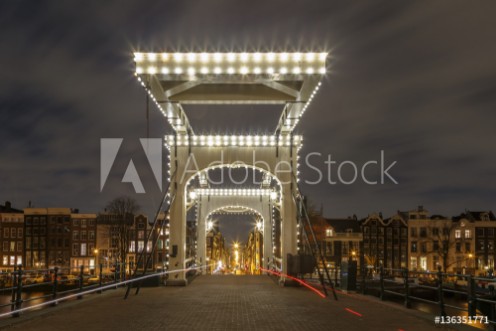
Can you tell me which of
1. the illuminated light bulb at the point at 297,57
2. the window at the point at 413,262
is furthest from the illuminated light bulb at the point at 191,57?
the window at the point at 413,262

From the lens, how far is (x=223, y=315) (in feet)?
34.4

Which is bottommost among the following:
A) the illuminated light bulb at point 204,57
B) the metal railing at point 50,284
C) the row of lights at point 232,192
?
the metal railing at point 50,284

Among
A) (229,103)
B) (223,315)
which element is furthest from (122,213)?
(223,315)

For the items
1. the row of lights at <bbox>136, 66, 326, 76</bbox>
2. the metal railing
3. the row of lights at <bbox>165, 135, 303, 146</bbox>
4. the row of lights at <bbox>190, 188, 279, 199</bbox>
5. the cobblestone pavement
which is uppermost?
the row of lights at <bbox>136, 66, 326, 76</bbox>

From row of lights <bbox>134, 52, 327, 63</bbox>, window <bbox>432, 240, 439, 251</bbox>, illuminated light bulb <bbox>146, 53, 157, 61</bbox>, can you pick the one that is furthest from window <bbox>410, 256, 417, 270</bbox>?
illuminated light bulb <bbox>146, 53, 157, 61</bbox>

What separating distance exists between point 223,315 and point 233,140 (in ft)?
33.7

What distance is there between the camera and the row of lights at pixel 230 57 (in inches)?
565

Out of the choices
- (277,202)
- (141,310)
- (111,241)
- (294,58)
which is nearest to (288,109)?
(294,58)

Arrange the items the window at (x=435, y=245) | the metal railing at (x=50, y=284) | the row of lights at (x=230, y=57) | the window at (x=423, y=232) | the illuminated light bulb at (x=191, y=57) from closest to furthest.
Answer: the row of lights at (x=230, y=57), the illuminated light bulb at (x=191, y=57), the metal railing at (x=50, y=284), the window at (x=435, y=245), the window at (x=423, y=232)

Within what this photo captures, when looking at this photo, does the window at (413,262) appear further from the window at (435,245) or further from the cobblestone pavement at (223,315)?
the cobblestone pavement at (223,315)

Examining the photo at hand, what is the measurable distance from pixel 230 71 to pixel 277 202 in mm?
15986

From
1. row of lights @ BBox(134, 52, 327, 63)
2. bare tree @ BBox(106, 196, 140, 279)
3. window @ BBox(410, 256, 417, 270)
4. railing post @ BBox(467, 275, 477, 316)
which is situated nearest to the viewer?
railing post @ BBox(467, 275, 477, 316)

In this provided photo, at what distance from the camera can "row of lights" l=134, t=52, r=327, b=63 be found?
1435 cm

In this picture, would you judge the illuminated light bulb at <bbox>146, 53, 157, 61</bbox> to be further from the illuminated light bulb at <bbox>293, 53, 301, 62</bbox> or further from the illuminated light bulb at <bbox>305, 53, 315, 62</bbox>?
the illuminated light bulb at <bbox>305, 53, 315, 62</bbox>
